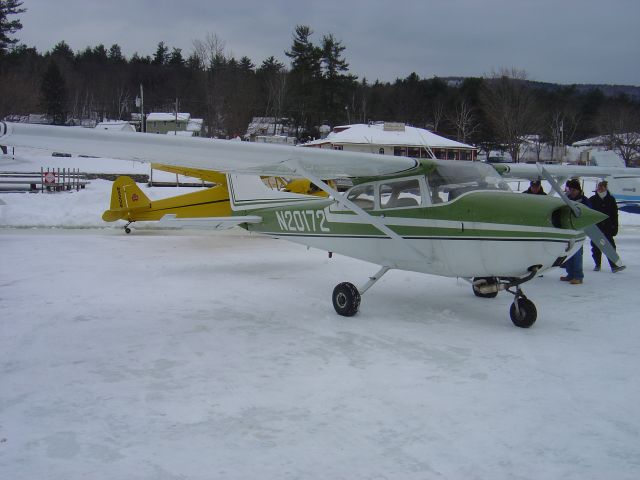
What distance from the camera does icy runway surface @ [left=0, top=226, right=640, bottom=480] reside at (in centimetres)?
308

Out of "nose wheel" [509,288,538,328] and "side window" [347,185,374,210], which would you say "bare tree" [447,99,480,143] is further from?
"nose wheel" [509,288,538,328]

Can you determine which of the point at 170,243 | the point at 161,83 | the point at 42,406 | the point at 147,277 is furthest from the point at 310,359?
the point at 161,83

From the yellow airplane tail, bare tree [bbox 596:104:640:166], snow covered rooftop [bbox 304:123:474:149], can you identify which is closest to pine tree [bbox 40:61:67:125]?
snow covered rooftop [bbox 304:123:474:149]

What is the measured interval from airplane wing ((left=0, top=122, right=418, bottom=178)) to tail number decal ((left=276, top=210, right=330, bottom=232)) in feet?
2.30

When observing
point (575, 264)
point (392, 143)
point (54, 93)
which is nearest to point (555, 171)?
point (575, 264)

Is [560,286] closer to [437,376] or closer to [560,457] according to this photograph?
[437,376]

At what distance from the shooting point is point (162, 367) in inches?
182

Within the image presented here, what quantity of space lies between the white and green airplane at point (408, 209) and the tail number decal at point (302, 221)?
0.02m

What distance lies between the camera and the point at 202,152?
571cm

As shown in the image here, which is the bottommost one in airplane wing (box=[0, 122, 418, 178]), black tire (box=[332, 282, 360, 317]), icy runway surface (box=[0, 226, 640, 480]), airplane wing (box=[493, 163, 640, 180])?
icy runway surface (box=[0, 226, 640, 480])

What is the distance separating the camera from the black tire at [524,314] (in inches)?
232

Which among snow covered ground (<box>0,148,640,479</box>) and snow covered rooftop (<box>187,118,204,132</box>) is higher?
snow covered rooftop (<box>187,118,204,132</box>)

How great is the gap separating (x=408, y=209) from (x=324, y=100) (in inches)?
2501

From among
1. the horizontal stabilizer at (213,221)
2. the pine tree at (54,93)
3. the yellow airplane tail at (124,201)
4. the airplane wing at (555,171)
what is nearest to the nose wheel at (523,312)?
the airplane wing at (555,171)
